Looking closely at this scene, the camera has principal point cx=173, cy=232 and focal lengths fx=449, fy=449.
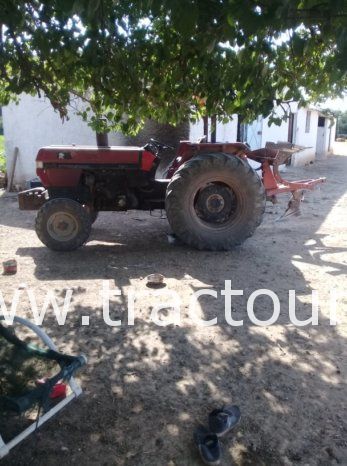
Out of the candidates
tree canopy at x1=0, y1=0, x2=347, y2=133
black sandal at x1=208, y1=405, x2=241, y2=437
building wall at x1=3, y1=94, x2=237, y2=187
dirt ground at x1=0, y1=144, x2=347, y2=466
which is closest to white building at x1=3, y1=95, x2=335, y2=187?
building wall at x1=3, y1=94, x2=237, y2=187

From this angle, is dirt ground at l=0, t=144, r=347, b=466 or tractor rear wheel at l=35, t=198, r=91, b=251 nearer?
dirt ground at l=0, t=144, r=347, b=466

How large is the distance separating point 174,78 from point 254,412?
2.33 meters

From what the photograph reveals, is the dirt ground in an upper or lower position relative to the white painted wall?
lower

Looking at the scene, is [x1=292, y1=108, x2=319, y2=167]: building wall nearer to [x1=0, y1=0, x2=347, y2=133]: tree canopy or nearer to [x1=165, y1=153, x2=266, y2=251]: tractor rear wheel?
[x1=165, y1=153, x2=266, y2=251]: tractor rear wheel

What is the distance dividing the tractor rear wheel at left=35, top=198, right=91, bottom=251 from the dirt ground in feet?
0.55

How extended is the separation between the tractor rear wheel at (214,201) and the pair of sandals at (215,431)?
10.1 ft

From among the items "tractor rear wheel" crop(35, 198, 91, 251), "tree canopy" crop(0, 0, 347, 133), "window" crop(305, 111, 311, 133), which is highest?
"tree canopy" crop(0, 0, 347, 133)

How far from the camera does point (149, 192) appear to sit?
5785mm

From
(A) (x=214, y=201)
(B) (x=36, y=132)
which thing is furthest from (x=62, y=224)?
(B) (x=36, y=132)

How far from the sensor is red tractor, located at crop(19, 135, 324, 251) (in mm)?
5277

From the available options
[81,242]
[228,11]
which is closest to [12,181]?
[81,242]

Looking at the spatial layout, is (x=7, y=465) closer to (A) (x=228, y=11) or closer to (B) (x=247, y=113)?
(A) (x=228, y=11)

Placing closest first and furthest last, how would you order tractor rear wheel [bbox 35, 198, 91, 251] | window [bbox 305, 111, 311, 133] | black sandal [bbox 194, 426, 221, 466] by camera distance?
black sandal [bbox 194, 426, 221, 466] → tractor rear wheel [bbox 35, 198, 91, 251] → window [bbox 305, 111, 311, 133]

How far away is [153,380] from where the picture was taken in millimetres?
2801
